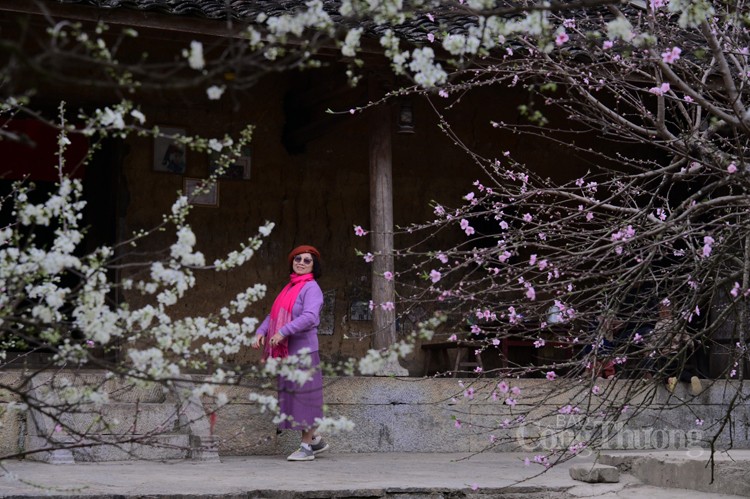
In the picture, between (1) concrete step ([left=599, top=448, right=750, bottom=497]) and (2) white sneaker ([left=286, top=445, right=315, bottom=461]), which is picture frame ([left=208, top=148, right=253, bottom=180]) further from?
(1) concrete step ([left=599, top=448, right=750, bottom=497])

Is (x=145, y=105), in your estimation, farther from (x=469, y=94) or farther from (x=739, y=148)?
(x=739, y=148)

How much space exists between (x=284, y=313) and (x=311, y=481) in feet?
5.72

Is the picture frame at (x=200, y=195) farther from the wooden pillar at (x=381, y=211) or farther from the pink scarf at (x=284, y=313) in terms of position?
the pink scarf at (x=284, y=313)

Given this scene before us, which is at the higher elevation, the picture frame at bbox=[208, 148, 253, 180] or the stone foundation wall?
the picture frame at bbox=[208, 148, 253, 180]

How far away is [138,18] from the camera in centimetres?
794

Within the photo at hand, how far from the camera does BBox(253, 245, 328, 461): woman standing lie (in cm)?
791

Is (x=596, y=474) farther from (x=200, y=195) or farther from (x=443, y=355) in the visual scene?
(x=200, y=195)

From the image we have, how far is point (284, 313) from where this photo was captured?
817cm

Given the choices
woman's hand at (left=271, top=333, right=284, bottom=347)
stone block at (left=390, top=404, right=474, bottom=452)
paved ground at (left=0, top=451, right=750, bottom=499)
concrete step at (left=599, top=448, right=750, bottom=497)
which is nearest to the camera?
paved ground at (left=0, top=451, right=750, bottom=499)

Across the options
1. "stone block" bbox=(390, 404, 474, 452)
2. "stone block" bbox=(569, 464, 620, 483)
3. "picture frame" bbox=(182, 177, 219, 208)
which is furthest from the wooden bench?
"stone block" bbox=(569, 464, 620, 483)

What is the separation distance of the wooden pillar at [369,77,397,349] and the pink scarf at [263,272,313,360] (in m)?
1.16

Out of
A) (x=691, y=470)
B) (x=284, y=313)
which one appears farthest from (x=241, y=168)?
(x=691, y=470)

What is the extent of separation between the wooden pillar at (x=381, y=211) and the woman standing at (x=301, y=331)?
1095 mm

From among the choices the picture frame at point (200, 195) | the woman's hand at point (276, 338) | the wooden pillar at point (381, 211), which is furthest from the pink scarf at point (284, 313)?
the picture frame at point (200, 195)
